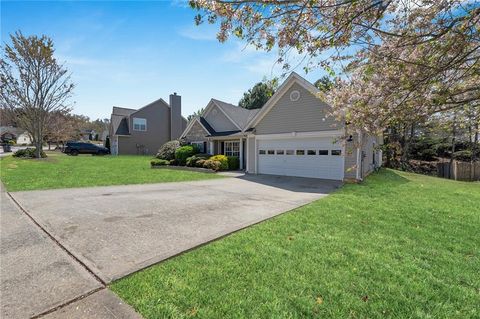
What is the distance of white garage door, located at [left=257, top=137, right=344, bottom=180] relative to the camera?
43.7ft

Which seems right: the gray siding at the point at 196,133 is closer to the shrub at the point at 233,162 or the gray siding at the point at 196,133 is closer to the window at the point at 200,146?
the window at the point at 200,146

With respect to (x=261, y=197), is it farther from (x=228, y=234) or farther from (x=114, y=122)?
(x=114, y=122)

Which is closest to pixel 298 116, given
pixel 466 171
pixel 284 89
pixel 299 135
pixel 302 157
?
pixel 299 135

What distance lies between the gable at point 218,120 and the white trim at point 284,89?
3.64 meters

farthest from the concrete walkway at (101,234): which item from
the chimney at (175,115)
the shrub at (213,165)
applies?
the chimney at (175,115)

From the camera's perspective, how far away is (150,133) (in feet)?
112

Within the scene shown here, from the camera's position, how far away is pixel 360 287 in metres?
3.03

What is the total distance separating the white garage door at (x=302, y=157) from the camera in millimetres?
13320

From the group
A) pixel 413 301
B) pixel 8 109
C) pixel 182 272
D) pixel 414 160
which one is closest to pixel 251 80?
pixel 182 272

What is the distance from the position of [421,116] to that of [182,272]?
475 centimetres

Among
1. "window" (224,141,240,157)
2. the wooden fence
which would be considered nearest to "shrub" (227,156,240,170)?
"window" (224,141,240,157)

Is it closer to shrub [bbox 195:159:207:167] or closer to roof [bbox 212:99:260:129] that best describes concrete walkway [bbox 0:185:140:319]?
shrub [bbox 195:159:207:167]

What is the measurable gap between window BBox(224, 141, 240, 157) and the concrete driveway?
32.9ft

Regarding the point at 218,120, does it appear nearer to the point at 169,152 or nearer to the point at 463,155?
the point at 169,152
